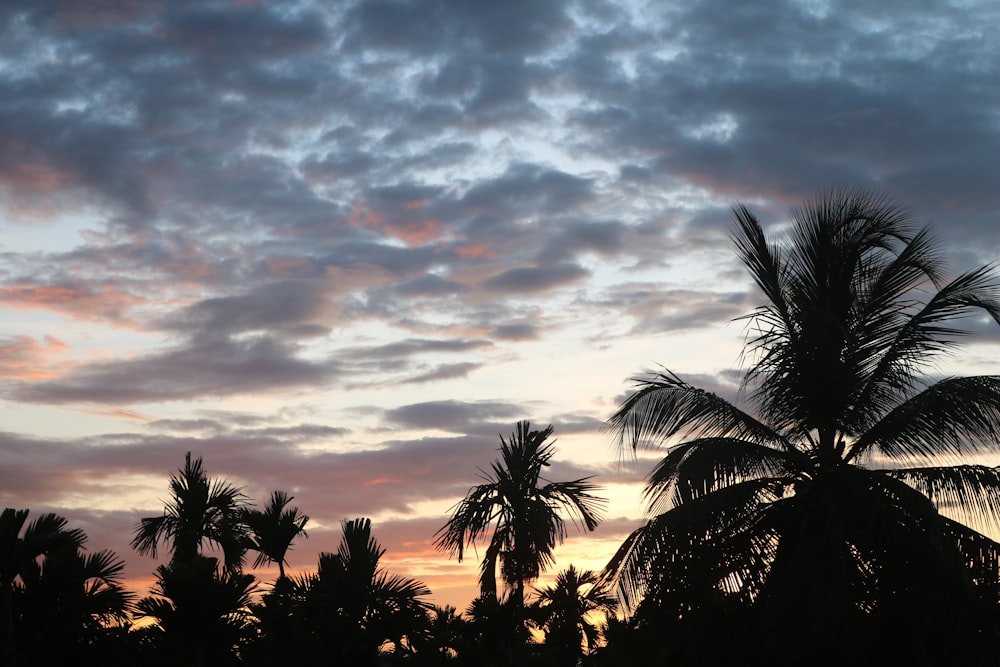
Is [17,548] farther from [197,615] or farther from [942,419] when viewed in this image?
[942,419]

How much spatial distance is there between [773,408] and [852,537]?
2.75 meters

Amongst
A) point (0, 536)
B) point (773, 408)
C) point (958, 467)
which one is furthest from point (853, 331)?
point (0, 536)

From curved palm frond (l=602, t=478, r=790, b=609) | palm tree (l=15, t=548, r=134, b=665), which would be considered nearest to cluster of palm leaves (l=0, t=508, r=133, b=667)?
palm tree (l=15, t=548, r=134, b=665)

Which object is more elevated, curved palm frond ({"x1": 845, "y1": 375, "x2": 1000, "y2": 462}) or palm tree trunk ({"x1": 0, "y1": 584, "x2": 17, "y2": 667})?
curved palm frond ({"x1": 845, "y1": 375, "x2": 1000, "y2": 462})

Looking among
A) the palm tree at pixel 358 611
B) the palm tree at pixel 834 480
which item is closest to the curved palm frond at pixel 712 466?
the palm tree at pixel 834 480

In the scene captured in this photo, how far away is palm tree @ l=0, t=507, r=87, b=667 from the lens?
24172 millimetres

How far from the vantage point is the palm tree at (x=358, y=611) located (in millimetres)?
26578

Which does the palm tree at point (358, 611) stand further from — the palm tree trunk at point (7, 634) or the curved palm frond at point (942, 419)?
the curved palm frond at point (942, 419)

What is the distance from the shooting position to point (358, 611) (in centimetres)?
2705

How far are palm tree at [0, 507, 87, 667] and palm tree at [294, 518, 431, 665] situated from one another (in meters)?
6.26

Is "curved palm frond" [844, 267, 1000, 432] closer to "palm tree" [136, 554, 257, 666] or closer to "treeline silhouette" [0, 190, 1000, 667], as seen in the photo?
"treeline silhouette" [0, 190, 1000, 667]

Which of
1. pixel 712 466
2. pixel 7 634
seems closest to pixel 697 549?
pixel 712 466

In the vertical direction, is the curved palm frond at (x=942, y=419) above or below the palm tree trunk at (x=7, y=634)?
above

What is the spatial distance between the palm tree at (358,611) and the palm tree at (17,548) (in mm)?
6265
